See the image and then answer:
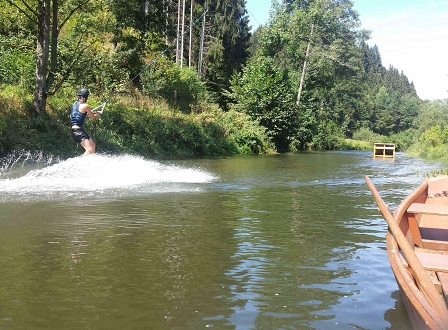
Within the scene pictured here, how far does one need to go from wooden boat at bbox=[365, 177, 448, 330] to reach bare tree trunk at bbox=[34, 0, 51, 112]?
676 inches

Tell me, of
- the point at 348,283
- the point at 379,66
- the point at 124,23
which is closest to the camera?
the point at 348,283

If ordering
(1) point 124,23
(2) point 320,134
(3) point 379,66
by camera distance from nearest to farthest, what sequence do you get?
1. (1) point 124,23
2. (2) point 320,134
3. (3) point 379,66

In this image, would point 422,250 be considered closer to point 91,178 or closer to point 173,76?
point 91,178

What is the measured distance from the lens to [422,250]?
5703mm

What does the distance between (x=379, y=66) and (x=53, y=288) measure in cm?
17972

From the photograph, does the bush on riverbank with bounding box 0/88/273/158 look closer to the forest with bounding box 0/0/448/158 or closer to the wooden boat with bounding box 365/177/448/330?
the forest with bounding box 0/0/448/158

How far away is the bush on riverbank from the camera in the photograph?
19734 mm

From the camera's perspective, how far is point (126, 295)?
16.1ft

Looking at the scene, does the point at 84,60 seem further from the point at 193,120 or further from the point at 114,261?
the point at 114,261

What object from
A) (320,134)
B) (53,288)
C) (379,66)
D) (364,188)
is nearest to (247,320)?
(53,288)

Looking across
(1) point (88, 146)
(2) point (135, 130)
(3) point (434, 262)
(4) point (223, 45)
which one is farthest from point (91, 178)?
(4) point (223, 45)

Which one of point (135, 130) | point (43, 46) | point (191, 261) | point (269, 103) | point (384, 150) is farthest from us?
point (269, 103)

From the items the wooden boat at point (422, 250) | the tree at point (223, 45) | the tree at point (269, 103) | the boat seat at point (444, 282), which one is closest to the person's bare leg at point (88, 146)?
the wooden boat at point (422, 250)

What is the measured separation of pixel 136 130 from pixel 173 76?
8769mm
